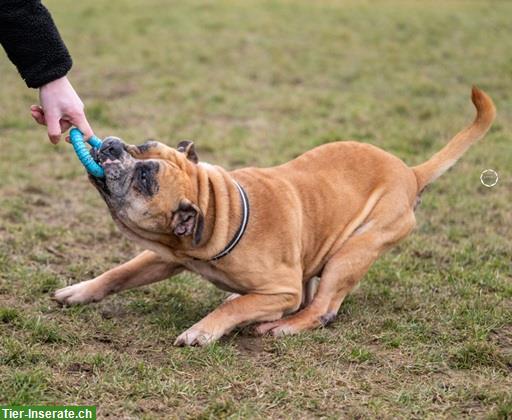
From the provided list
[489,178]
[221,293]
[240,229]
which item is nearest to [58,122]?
[240,229]

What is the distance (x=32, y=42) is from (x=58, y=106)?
0.36 meters

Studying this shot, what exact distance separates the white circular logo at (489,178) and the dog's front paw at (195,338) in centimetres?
374

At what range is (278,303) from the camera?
5211 mm

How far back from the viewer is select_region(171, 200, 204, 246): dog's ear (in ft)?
15.5

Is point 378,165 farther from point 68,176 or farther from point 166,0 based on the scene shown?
point 166,0

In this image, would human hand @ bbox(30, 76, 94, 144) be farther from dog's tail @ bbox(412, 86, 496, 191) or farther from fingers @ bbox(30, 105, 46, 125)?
dog's tail @ bbox(412, 86, 496, 191)

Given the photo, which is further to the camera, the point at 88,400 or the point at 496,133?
the point at 496,133

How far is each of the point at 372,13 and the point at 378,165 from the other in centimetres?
1135

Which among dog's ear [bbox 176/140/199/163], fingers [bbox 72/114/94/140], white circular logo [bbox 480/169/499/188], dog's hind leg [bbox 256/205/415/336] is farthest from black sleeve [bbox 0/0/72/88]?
white circular logo [bbox 480/169/499/188]

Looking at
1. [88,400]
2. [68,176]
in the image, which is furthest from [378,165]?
[68,176]

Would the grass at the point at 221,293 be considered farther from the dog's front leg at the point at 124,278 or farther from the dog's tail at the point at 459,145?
the dog's tail at the point at 459,145

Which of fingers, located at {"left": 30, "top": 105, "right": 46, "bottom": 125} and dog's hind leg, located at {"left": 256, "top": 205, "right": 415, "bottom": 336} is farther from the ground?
fingers, located at {"left": 30, "top": 105, "right": 46, "bottom": 125}

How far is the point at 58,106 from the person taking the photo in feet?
14.4

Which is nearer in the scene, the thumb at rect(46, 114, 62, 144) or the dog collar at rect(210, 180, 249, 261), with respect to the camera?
the thumb at rect(46, 114, 62, 144)
